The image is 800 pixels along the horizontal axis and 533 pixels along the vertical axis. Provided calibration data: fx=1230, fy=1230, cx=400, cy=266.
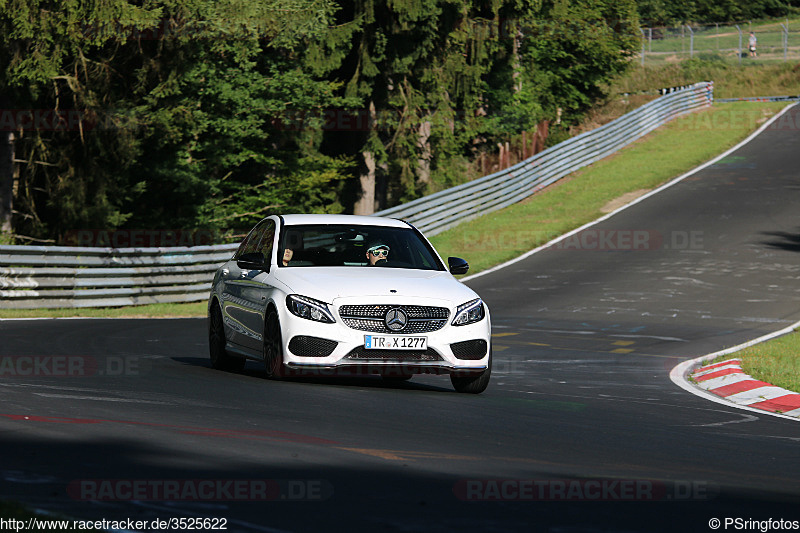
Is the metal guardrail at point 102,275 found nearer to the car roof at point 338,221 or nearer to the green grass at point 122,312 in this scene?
the green grass at point 122,312

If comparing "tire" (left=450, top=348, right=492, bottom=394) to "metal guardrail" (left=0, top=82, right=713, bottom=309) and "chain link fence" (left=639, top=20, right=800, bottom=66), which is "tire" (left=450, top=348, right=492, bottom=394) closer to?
"metal guardrail" (left=0, top=82, right=713, bottom=309)

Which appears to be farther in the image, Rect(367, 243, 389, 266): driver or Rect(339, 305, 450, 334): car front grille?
Rect(367, 243, 389, 266): driver

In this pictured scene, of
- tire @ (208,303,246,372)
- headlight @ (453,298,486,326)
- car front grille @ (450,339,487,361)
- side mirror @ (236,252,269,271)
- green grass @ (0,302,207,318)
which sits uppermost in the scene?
side mirror @ (236,252,269,271)

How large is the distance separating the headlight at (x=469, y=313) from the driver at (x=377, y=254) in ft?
3.89

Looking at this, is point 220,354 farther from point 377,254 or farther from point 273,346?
point 377,254

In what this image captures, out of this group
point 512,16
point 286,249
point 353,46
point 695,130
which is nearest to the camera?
point 286,249

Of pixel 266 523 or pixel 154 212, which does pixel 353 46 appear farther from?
pixel 266 523

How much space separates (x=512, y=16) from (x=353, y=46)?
8.07 m

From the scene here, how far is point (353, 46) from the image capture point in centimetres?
4162

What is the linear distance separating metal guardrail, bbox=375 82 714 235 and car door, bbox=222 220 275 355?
16.8 meters

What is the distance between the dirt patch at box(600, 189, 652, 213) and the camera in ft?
122

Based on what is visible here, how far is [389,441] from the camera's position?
8.20m

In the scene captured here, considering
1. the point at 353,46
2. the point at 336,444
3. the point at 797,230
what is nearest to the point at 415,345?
the point at 336,444

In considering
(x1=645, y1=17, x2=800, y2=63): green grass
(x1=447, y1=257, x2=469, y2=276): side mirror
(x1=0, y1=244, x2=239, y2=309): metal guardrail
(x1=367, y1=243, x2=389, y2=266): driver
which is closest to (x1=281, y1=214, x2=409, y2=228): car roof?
(x1=367, y1=243, x2=389, y2=266): driver
